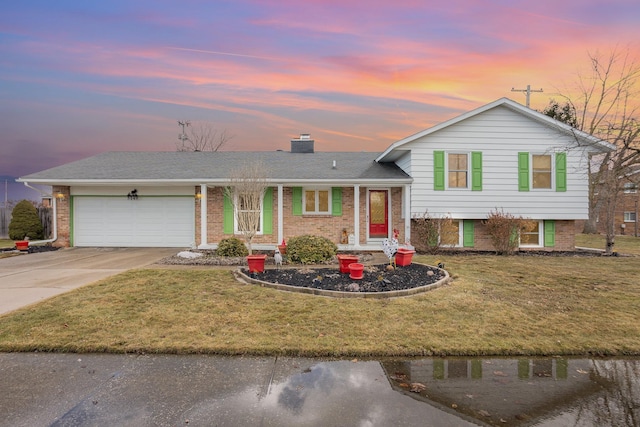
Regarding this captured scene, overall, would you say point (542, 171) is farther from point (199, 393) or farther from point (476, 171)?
point (199, 393)

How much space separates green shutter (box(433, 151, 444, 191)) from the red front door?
1970 millimetres

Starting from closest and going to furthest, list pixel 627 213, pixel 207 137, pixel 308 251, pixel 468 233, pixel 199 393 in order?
pixel 199 393 < pixel 308 251 < pixel 468 233 < pixel 627 213 < pixel 207 137

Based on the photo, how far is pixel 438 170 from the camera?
40.3ft

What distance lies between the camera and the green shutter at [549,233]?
41.5 ft

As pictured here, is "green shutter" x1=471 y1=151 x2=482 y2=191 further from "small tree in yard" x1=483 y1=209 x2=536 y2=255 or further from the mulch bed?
the mulch bed

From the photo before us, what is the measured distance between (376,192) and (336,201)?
172 centimetres

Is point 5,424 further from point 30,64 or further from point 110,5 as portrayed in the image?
point 30,64

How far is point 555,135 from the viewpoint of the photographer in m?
12.3

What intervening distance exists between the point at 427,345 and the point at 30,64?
18315 mm

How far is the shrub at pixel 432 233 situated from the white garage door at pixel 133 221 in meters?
9.01

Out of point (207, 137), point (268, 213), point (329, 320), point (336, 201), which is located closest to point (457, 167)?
point (336, 201)

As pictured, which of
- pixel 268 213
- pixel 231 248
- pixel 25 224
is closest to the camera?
pixel 231 248

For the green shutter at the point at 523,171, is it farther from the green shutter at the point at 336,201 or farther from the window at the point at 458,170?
the green shutter at the point at 336,201

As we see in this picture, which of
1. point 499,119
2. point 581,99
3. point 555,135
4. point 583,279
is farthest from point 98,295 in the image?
point 581,99
